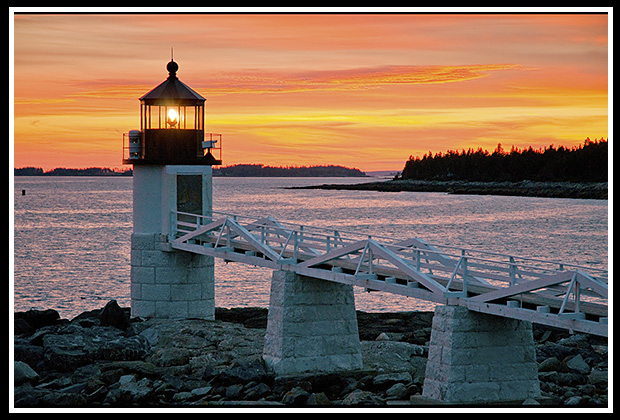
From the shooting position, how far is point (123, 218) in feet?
304

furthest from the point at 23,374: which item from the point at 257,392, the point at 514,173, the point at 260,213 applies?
the point at 514,173

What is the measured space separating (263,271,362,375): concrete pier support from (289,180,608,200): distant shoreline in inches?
3826

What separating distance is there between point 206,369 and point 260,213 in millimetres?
84906

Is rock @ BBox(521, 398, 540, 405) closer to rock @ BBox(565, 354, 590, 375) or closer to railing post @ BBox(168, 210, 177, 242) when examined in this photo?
rock @ BBox(565, 354, 590, 375)

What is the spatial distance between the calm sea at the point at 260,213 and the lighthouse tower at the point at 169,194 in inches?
356

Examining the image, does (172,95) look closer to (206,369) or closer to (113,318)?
(113,318)

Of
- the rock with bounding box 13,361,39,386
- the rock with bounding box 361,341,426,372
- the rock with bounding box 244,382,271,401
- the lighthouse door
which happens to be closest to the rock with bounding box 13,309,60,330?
the lighthouse door

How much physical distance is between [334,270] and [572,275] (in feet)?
18.9

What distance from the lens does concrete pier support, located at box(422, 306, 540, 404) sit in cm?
1639

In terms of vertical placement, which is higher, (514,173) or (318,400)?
(514,173)

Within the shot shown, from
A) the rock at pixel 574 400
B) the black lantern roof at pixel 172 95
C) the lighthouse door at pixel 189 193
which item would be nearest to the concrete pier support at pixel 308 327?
the rock at pixel 574 400

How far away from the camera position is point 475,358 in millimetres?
16484

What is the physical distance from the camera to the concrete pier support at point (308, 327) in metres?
20.3

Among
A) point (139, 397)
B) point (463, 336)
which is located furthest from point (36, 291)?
point (463, 336)
